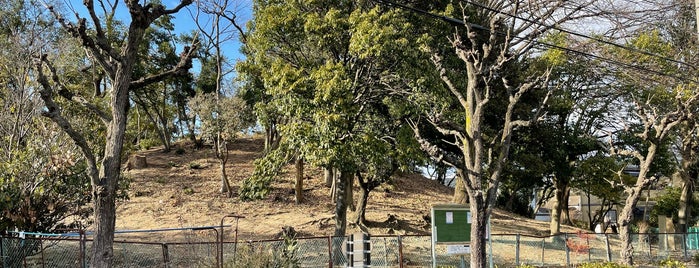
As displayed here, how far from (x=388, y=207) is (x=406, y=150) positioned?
349 inches

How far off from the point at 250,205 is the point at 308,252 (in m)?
7.77

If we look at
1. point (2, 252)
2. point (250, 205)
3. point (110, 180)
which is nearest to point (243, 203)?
point (250, 205)

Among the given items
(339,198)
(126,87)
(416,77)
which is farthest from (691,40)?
(126,87)

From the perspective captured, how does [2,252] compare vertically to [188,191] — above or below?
below

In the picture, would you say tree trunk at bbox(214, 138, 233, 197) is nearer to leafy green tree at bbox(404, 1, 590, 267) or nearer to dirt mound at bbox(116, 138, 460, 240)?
dirt mound at bbox(116, 138, 460, 240)

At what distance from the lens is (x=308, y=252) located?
48.5ft

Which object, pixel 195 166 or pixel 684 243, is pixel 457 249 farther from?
pixel 195 166

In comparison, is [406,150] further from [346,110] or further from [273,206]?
[273,206]

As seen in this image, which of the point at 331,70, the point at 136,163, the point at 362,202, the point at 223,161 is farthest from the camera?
the point at 136,163

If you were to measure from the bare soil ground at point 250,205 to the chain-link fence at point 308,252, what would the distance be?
2353mm

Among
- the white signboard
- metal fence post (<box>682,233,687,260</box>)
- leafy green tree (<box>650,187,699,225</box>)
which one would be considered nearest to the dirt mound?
the white signboard

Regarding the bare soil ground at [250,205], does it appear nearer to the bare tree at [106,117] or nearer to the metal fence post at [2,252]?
the metal fence post at [2,252]

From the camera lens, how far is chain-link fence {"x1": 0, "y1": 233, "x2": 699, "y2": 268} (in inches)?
400

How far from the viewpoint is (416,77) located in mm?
14164
